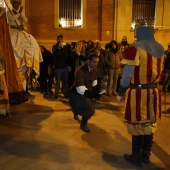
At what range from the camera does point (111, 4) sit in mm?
15844

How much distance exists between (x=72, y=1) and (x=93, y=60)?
11.5 meters

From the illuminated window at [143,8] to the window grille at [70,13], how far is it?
10.3ft

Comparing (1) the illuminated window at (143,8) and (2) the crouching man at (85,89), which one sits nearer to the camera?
(2) the crouching man at (85,89)

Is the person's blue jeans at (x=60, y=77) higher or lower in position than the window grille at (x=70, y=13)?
lower

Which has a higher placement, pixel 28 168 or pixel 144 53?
pixel 144 53

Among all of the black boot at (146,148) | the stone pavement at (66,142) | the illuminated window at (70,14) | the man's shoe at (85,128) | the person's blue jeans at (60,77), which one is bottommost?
the stone pavement at (66,142)

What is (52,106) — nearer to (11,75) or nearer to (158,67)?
(11,75)

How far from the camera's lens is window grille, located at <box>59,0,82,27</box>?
1593cm

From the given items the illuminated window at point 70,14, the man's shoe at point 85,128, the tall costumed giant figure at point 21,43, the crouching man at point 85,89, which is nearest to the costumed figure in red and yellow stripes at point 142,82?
the crouching man at point 85,89

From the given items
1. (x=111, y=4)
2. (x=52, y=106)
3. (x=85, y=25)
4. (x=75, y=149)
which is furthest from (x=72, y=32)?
(x=75, y=149)

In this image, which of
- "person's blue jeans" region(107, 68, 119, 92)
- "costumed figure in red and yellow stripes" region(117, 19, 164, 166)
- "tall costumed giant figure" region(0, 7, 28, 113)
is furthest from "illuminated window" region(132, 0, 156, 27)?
"costumed figure in red and yellow stripes" region(117, 19, 164, 166)

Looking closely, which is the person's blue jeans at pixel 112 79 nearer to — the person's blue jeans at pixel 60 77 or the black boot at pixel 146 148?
the person's blue jeans at pixel 60 77

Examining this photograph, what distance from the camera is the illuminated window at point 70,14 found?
15.8m

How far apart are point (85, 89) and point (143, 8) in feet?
41.7
